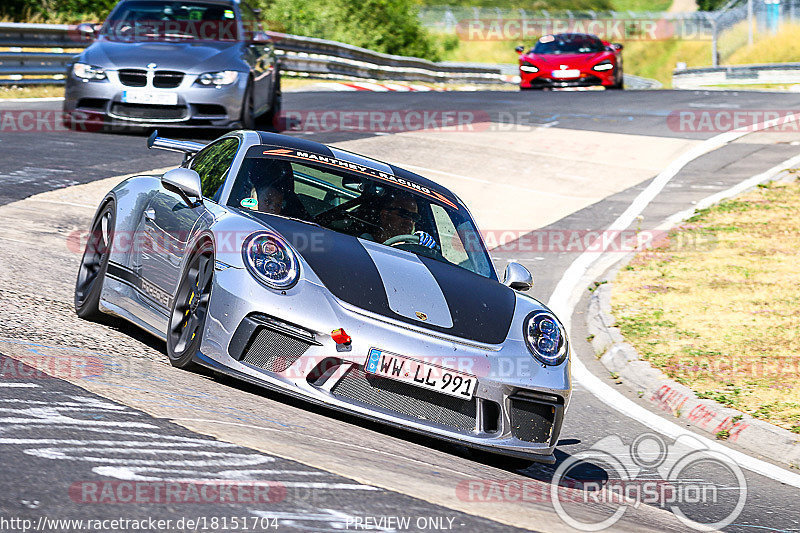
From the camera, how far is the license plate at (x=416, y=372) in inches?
216

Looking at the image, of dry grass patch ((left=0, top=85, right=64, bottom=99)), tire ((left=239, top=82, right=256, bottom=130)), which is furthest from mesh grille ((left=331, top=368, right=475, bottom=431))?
dry grass patch ((left=0, top=85, right=64, bottom=99))

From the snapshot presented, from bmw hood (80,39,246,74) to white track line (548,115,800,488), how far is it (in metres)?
5.20

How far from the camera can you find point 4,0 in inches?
1058

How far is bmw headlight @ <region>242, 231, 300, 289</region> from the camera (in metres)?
5.68

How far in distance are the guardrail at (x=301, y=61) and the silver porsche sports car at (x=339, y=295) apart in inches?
346

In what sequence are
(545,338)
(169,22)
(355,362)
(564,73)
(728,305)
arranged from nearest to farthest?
(355,362) < (545,338) < (728,305) < (169,22) < (564,73)

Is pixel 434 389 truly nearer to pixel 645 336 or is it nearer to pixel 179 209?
pixel 179 209

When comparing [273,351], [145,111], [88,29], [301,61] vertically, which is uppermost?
[88,29]

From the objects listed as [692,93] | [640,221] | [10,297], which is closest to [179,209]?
[10,297]

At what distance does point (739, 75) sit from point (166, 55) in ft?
74.4

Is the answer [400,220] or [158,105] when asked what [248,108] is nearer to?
[158,105]

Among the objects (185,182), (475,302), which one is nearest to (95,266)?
(185,182)

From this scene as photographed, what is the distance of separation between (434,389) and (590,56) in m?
23.4

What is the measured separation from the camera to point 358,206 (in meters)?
6.90
